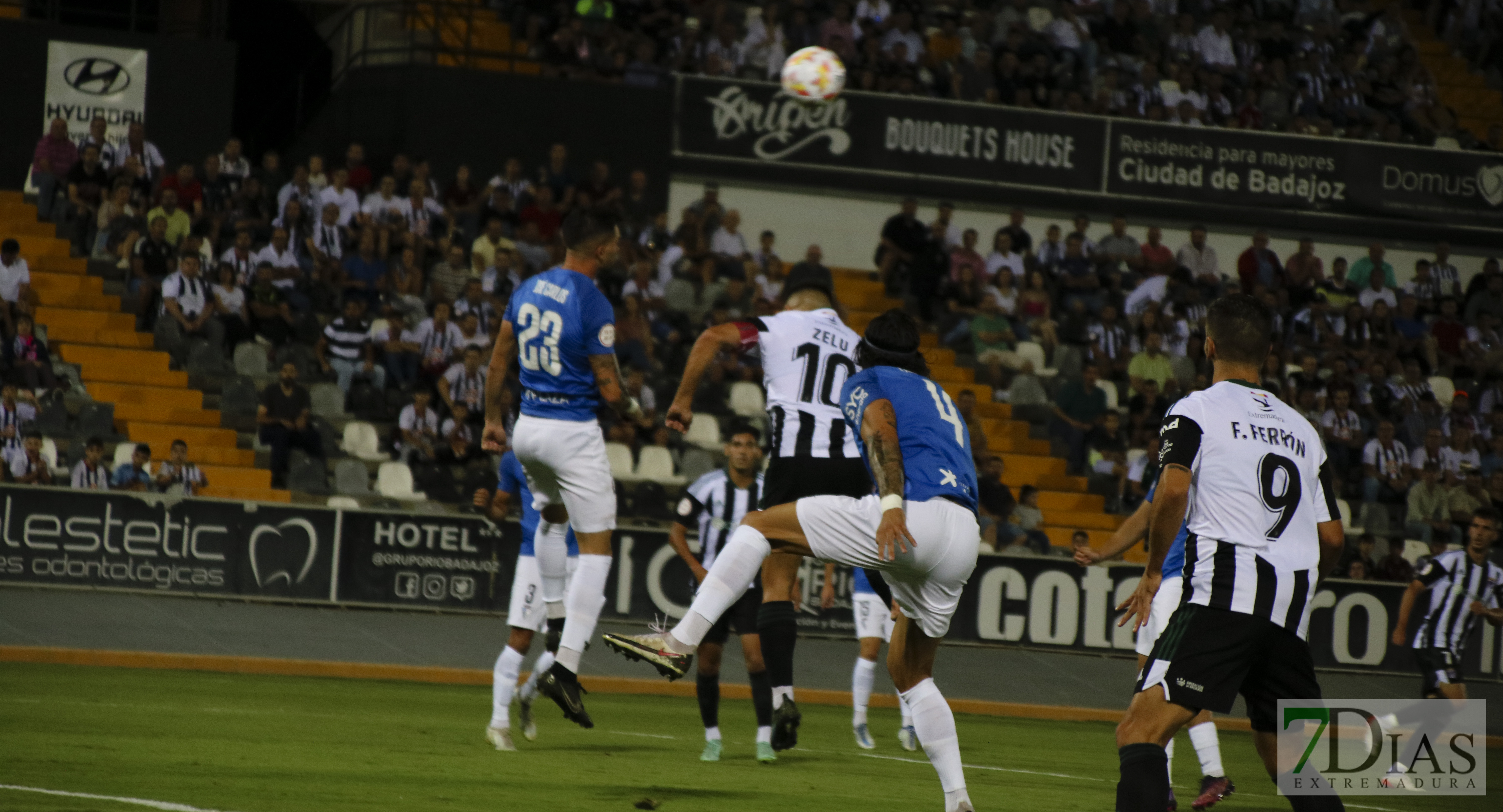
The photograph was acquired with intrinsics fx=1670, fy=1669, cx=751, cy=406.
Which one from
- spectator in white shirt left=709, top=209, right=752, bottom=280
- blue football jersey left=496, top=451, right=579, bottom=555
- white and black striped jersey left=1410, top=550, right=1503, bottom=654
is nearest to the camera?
blue football jersey left=496, top=451, right=579, bottom=555

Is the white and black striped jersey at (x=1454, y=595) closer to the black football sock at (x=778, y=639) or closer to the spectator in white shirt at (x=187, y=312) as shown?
the black football sock at (x=778, y=639)

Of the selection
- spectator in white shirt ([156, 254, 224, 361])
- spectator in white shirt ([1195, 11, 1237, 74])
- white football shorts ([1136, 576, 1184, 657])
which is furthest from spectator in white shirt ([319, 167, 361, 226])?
white football shorts ([1136, 576, 1184, 657])

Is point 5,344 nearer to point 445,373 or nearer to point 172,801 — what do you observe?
point 445,373

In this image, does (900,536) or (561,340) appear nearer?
(900,536)

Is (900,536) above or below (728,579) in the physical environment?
above

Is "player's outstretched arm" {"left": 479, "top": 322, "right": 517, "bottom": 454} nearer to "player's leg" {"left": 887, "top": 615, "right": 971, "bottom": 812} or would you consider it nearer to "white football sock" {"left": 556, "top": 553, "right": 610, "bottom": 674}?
"white football sock" {"left": 556, "top": 553, "right": 610, "bottom": 674}

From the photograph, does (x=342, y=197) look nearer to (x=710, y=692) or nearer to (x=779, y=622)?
(x=710, y=692)

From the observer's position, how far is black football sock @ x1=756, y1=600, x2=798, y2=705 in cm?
1040

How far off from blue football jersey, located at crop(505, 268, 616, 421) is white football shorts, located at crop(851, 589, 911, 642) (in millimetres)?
3839

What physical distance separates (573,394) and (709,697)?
2.31m

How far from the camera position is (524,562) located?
10.9 m

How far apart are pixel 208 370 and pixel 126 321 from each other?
1.61 metres

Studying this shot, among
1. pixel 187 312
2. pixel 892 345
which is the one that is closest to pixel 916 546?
pixel 892 345

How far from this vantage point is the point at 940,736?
23.4ft
